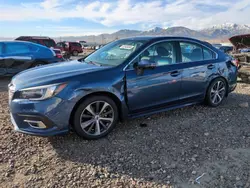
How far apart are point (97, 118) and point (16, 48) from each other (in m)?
6.11

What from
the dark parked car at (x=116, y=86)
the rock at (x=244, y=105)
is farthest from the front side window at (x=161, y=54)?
the rock at (x=244, y=105)

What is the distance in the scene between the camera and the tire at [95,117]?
357 centimetres

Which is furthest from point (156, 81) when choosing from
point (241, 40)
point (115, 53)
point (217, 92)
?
point (241, 40)

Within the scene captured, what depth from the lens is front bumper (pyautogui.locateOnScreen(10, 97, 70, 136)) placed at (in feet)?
10.9

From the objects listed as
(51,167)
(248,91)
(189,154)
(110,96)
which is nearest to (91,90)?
(110,96)

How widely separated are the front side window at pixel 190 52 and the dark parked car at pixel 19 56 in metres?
5.60

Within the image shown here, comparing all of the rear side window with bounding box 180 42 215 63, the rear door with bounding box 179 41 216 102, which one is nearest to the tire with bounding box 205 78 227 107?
the rear door with bounding box 179 41 216 102

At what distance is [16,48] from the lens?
8.50m

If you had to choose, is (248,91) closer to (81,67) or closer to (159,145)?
(159,145)

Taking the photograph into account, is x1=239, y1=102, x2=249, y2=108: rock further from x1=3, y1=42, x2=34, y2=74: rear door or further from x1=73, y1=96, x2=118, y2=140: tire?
x1=3, y1=42, x2=34, y2=74: rear door

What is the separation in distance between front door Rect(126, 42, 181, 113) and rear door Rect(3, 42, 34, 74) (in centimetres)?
561

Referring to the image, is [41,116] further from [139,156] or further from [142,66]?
[142,66]

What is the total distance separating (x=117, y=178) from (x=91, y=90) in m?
1.30

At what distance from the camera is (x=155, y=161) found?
3232 millimetres
